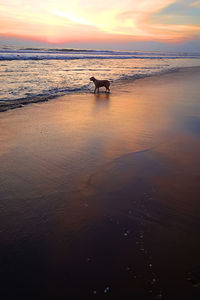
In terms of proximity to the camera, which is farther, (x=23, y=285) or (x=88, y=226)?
(x=88, y=226)

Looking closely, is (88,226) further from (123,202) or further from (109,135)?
(109,135)

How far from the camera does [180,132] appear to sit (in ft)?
16.3

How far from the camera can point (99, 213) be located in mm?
2418

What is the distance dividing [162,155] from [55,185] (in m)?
1.95

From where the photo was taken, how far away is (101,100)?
8523mm

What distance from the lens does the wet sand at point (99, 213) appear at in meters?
1.72

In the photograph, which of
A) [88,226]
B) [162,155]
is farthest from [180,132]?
[88,226]

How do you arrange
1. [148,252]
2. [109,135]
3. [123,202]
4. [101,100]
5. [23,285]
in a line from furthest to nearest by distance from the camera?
[101,100] → [109,135] → [123,202] → [148,252] → [23,285]

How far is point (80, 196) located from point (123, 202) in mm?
528

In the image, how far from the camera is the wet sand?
1719mm

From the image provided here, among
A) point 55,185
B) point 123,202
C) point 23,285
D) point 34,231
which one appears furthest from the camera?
point 55,185

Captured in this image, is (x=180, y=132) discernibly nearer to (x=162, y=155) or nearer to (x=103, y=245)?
(x=162, y=155)

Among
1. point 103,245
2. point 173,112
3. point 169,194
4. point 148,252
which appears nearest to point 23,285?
point 103,245

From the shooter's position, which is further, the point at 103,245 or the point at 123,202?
the point at 123,202
